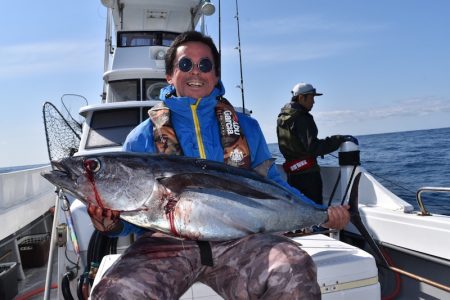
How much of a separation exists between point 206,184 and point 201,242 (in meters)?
0.34

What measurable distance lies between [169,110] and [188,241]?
944mm

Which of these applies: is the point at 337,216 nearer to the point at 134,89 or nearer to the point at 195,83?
the point at 195,83

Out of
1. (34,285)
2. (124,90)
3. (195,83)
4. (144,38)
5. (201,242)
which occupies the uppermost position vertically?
(144,38)

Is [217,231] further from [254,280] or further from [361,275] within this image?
[361,275]

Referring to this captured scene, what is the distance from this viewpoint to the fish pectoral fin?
6.64 ft

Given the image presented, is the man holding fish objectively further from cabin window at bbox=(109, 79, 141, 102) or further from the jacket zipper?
cabin window at bbox=(109, 79, 141, 102)

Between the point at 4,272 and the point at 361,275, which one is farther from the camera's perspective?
the point at 4,272

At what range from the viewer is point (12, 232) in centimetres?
561

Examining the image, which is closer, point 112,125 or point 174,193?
point 174,193

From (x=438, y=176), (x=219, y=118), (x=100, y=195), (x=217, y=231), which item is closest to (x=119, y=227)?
(x=100, y=195)

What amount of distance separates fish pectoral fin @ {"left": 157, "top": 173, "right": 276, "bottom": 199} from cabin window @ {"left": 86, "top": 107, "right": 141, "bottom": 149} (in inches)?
149

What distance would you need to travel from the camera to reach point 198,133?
267 cm

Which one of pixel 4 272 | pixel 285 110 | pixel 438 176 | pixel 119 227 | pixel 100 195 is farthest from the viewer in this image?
pixel 438 176

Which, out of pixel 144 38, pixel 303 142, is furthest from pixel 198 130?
pixel 144 38
